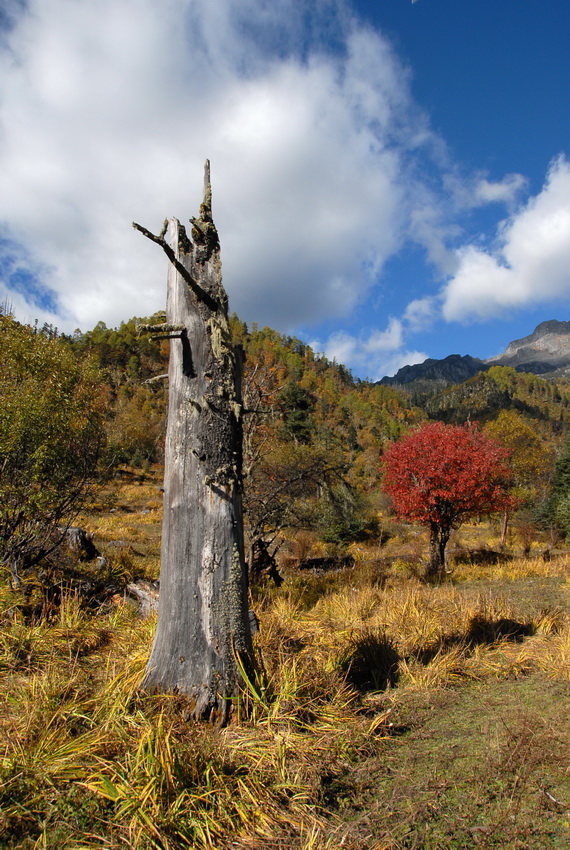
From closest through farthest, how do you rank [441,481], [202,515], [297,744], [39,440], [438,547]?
[297,744] → [202,515] → [39,440] → [441,481] → [438,547]

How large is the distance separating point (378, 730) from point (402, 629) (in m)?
2.30

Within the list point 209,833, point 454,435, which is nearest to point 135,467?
point 454,435

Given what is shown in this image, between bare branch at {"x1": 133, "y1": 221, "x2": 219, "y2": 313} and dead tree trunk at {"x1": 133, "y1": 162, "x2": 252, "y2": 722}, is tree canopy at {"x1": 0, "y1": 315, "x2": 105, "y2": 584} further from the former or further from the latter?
bare branch at {"x1": 133, "y1": 221, "x2": 219, "y2": 313}

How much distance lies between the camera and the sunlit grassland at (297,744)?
245 cm

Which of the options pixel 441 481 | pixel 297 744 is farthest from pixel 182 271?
pixel 441 481

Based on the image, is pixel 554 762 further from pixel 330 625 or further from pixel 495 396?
pixel 495 396

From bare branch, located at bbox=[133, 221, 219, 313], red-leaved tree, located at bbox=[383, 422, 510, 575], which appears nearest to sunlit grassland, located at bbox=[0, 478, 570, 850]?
bare branch, located at bbox=[133, 221, 219, 313]

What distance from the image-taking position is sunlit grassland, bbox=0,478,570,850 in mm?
2445

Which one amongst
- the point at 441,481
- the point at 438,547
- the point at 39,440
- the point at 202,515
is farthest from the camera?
the point at 438,547

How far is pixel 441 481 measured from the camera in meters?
13.8

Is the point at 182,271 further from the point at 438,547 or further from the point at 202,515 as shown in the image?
the point at 438,547

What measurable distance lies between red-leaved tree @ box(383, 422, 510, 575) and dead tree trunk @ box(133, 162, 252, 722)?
10.8 meters

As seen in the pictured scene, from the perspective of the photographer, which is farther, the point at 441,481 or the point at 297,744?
the point at 441,481

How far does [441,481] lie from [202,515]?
11.5 metres
